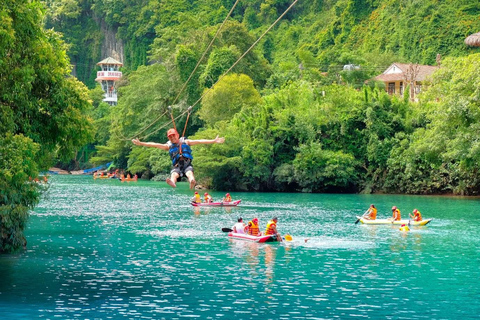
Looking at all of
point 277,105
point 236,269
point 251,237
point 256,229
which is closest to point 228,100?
point 277,105

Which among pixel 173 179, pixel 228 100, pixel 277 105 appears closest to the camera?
pixel 173 179

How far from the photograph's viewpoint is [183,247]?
33844 millimetres

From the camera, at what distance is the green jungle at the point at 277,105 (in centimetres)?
2709

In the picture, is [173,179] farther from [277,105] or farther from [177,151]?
[277,105]

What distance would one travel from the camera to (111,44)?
158 m

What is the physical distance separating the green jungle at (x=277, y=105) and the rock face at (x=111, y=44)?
20.3 m

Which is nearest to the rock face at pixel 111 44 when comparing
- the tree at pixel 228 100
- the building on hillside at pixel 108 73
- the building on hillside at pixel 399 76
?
the building on hillside at pixel 108 73

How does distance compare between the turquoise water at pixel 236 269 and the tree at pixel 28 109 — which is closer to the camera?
the turquoise water at pixel 236 269

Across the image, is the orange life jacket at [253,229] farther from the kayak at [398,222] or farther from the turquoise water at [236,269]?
the kayak at [398,222]

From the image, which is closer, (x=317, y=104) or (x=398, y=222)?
(x=398, y=222)

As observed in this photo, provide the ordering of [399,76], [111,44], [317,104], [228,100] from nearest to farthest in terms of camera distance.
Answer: [317,104]
[228,100]
[399,76]
[111,44]

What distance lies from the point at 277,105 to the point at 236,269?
46917mm

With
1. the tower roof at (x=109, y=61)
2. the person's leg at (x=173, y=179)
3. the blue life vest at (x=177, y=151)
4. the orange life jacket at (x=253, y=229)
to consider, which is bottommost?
the orange life jacket at (x=253, y=229)

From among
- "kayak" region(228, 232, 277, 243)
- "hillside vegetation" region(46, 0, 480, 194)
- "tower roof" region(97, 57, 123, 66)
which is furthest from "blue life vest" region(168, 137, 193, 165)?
"tower roof" region(97, 57, 123, 66)
